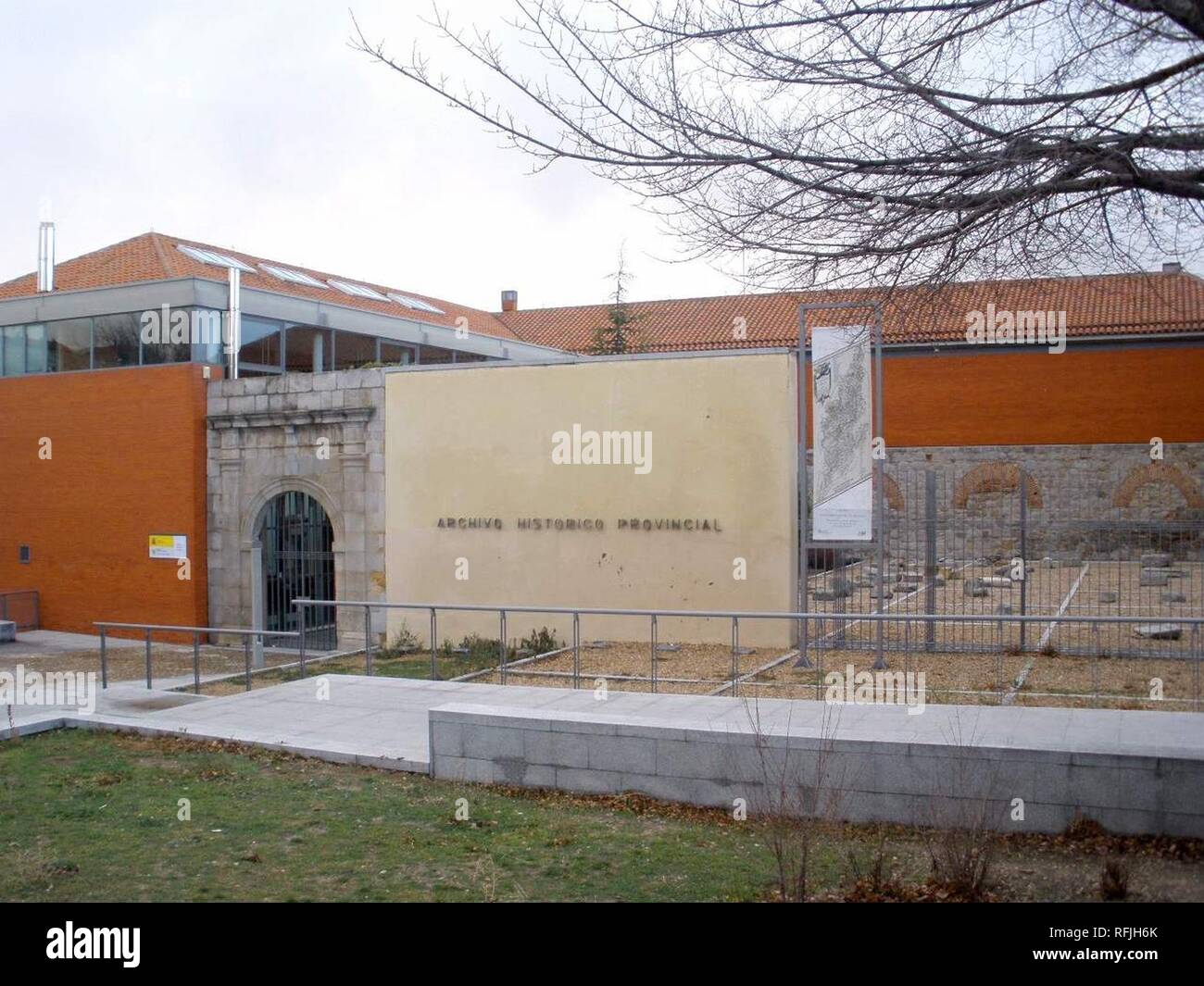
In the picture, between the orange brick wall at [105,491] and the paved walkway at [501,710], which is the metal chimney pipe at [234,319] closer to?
the orange brick wall at [105,491]

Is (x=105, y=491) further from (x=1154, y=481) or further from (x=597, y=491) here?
(x=1154, y=481)

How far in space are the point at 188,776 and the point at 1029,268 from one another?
24.1 feet

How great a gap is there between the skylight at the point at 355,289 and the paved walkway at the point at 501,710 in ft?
55.8

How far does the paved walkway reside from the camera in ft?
25.9

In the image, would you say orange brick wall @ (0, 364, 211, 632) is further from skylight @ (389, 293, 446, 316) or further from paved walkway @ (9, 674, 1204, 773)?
skylight @ (389, 293, 446, 316)

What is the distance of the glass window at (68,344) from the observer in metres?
23.5

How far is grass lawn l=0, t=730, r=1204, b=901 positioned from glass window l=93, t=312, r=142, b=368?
14.8 metres

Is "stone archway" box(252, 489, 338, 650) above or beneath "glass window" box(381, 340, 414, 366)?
beneath

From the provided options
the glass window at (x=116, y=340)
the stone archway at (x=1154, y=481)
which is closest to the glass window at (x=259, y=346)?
the glass window at (x=116, y=340)

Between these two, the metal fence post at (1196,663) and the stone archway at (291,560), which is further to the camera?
the stone archway at (291,560)

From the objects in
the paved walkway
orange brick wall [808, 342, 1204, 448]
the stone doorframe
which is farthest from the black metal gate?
orange brick wall [808, 342, 1204, 448]

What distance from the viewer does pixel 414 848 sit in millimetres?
7281

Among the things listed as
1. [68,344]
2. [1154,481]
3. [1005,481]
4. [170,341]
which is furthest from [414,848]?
[1154,481]
